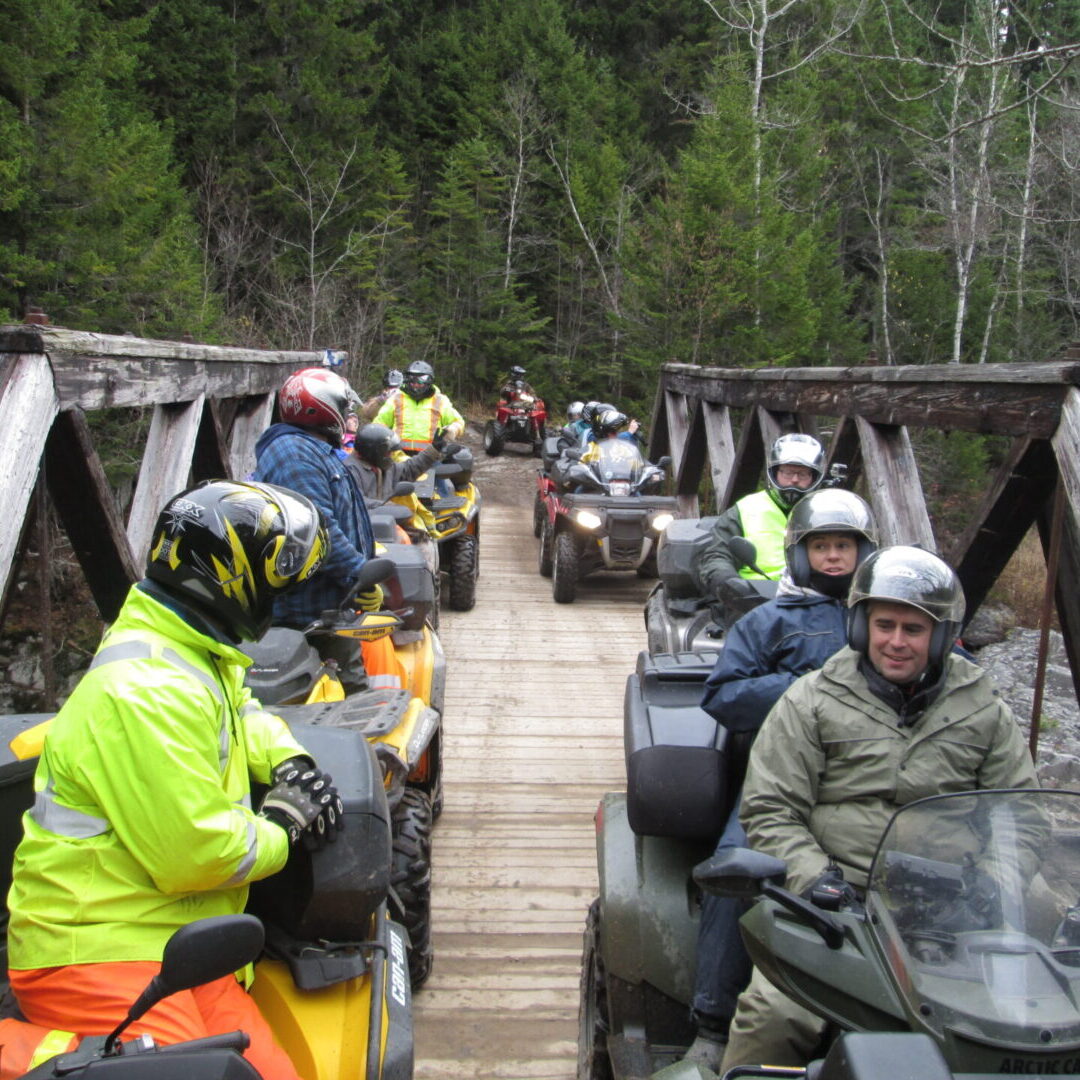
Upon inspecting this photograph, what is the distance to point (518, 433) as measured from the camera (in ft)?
66.1

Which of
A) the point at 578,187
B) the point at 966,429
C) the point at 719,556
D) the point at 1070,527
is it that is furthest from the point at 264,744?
the point at 578,187

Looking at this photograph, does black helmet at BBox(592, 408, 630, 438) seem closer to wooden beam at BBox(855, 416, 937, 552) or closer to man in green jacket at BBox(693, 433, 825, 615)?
man in green jacket at BBox(693, 433, 825, 615)

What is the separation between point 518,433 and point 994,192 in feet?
39.0

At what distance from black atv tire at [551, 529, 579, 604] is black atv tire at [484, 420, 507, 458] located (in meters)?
11.1

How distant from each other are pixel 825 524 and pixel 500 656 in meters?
4.51

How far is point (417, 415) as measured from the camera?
30.6 feet

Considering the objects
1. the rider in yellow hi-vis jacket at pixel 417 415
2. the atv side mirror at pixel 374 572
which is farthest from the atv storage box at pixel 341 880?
the rider in yellow hi-vis jacket at pixel 417 415

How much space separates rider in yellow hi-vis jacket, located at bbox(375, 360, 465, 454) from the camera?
367 inches

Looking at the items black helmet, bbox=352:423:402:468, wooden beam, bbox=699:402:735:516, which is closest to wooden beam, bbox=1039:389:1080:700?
black helmet, bbox=352:423:402:468

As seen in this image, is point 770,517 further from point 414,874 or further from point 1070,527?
point 414,874

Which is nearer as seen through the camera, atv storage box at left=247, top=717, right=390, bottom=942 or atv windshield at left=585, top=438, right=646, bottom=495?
atv storage box at left=247, top=717, right=390, bottom=942

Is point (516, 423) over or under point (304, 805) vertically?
over

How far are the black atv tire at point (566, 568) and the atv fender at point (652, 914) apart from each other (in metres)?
6.27

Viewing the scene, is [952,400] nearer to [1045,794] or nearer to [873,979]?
[1045,794]
